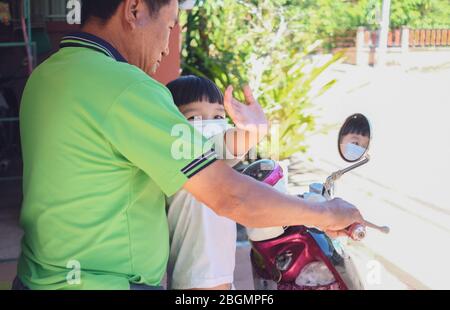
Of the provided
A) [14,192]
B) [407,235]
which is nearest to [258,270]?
[407,235]

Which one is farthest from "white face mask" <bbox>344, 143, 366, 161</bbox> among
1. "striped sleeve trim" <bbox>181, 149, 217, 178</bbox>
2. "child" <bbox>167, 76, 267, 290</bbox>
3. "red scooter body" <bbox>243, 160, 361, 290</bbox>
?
"striped sleeve trim" <bbox>181, 149, 217, 178</bbox>

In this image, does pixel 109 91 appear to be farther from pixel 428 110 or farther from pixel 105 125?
pixel 428 110

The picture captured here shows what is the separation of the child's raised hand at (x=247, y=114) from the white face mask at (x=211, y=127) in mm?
221

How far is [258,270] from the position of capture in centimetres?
204

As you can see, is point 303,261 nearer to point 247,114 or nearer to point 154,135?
point 247,114

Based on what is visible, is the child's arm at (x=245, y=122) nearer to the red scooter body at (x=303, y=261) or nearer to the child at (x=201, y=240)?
the child at (x=201, y=240)

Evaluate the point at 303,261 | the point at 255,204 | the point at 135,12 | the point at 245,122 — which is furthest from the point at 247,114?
the point at 303,261

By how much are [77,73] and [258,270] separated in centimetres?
90

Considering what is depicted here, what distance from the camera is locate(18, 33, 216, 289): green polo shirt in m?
1.38

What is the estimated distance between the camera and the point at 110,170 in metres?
1.44

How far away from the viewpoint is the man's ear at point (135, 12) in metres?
1.56

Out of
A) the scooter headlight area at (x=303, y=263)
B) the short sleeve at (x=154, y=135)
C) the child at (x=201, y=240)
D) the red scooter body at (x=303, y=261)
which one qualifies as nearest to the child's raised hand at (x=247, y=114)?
the child at (x=201, y=240)

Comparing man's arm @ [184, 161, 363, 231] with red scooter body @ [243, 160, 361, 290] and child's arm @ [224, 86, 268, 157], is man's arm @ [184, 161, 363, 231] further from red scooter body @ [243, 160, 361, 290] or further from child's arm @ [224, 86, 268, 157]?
red scooter body @ [243, 160, 361, 290]

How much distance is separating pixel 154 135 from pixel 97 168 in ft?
0.51
